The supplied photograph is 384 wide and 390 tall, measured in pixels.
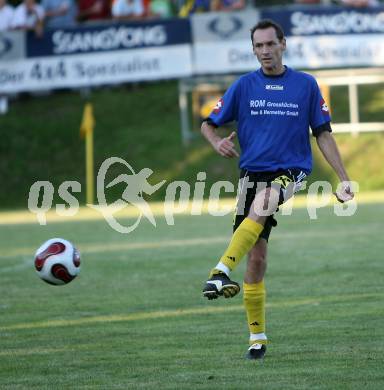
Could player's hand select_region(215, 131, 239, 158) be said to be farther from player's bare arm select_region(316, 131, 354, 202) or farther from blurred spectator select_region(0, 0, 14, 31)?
blurred spectator select_region(0, 0, 14, 31)

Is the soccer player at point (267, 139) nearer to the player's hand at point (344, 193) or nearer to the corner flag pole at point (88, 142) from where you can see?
the player's hand at point (344, 193)

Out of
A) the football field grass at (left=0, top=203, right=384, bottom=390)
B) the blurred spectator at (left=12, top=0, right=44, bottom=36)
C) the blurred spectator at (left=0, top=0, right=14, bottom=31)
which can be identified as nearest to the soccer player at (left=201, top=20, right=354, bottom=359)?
the football field grass at (left=0, top=203, right=384, bottom=390)

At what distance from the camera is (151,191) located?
2639 cm

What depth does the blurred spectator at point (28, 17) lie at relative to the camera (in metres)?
26.6

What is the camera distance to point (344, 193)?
21.9ft

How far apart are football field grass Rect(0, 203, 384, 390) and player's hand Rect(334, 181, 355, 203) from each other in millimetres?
907

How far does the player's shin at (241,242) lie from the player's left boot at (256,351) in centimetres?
59

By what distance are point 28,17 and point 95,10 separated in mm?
1819

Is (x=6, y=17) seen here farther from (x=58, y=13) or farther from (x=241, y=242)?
(x=241, y=242)

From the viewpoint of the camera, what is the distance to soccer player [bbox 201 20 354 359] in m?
6.71

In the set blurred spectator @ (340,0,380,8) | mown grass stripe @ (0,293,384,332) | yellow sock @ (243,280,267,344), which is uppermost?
blurred spectator @ (340,0,380,8)

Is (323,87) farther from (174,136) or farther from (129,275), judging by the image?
(129,275)

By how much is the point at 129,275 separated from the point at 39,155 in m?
16.5

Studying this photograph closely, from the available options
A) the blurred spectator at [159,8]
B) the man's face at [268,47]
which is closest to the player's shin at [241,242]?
the man's face at [268,47]
